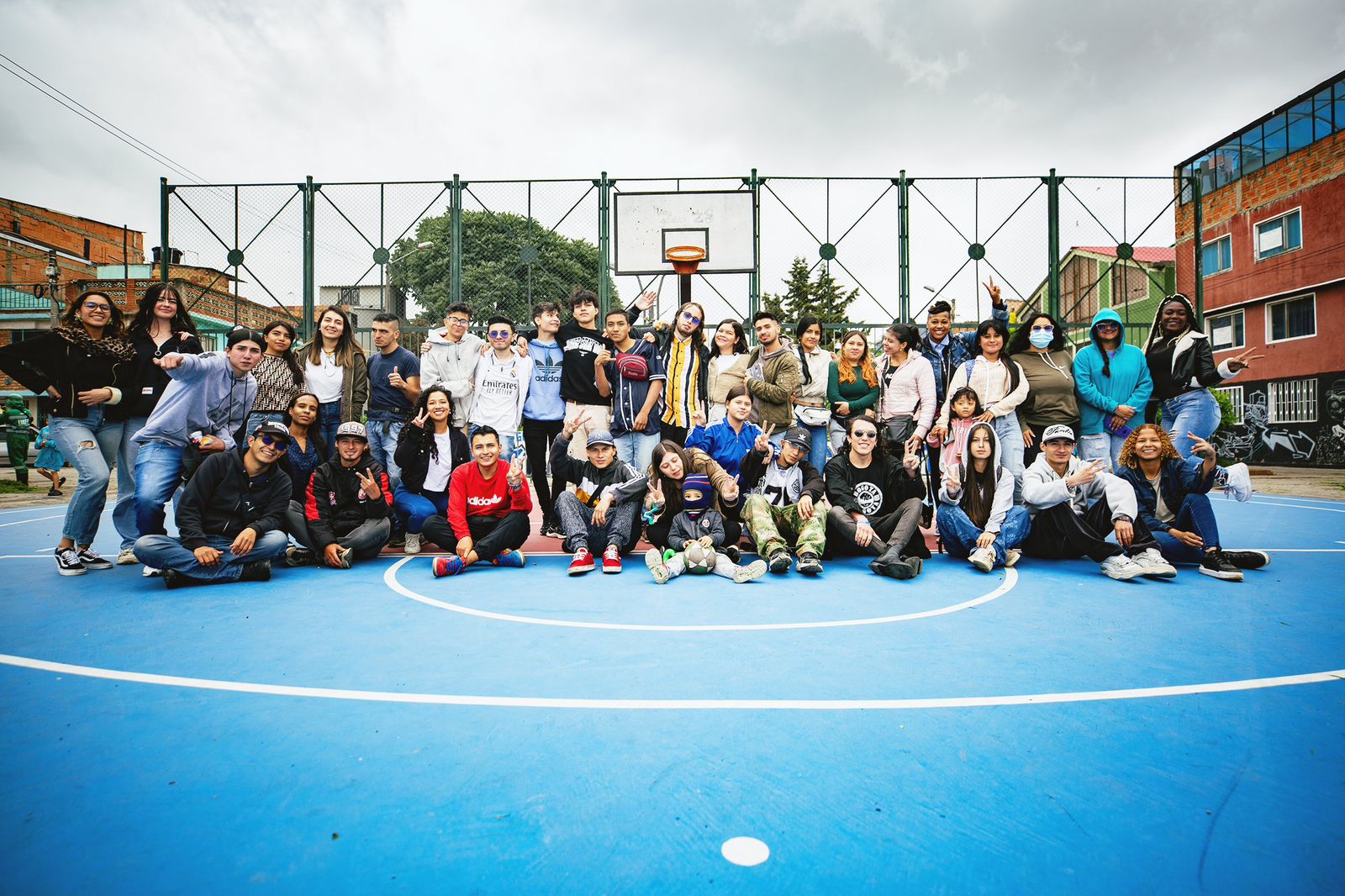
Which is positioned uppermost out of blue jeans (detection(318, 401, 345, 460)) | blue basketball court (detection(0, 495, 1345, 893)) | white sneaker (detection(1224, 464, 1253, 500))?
blue jeans (detection(318, 401, 345, 460))

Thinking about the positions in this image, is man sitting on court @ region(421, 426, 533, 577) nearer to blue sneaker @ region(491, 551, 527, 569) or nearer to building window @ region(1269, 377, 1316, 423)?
blue sneaker @ region(491, 551, 527, 569)

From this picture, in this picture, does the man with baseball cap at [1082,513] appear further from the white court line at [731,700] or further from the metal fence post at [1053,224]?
the metal fence post at [1053,224]

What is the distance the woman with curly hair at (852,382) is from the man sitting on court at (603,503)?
1.87 m

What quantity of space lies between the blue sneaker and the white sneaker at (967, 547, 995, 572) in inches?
A: 134

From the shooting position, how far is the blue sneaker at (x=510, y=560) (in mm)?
5523

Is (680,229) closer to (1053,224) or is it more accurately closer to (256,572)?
(1053,224)

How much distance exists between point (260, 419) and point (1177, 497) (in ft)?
23.3

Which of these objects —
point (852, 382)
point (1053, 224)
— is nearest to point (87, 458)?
point (852, 382)

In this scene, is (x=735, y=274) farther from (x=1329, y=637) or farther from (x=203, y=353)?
(x=1329, y=637)

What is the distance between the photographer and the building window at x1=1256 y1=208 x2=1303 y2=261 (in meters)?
19.5

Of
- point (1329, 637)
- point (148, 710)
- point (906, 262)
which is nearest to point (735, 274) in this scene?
point (906, 262)

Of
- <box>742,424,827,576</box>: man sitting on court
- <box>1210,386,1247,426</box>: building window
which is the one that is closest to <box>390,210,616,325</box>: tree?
<box>742,424,827,576</box>: man sitting on court

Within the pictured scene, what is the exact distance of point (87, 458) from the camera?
16.8 feet

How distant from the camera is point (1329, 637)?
3621 millimetres
